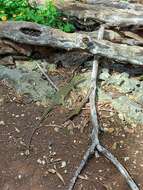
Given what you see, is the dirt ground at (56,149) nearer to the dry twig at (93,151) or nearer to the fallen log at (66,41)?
the dry twig at (93,151)

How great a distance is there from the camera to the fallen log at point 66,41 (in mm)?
5070

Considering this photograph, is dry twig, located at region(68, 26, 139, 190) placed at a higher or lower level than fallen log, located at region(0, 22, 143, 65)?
lower

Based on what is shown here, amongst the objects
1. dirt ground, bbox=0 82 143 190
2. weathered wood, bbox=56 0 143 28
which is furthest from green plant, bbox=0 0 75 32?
dirt ground, bbox=0 82 143 190

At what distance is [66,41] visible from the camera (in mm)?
5141

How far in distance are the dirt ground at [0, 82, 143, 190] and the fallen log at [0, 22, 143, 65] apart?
2.03ft

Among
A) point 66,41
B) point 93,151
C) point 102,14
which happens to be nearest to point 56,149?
point 93,151

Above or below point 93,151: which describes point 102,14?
above

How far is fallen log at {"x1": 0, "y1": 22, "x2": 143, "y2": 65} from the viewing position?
5.07 metres

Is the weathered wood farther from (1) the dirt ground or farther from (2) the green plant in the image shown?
(1) the dirt ground

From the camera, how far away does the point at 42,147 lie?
14.4 feet

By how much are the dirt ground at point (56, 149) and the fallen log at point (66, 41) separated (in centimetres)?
62

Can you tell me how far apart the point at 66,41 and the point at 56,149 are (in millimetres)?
1328

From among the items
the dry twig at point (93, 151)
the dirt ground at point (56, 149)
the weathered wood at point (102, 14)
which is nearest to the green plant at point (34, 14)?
the weathered wood at point (102, 14)

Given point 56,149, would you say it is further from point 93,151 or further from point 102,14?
point 102,14
